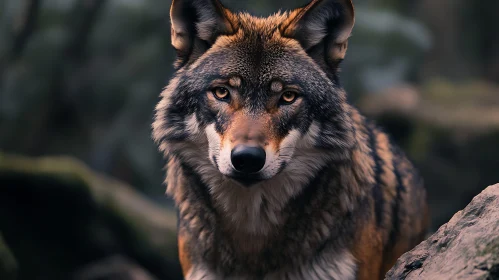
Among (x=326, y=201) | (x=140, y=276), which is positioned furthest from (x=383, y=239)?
(x=140, y=276)

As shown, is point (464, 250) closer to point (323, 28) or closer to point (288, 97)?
point (288, 97)

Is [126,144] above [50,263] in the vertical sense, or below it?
above

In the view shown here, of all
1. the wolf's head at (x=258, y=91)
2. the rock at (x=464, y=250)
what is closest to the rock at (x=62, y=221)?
the wolf's head at (x=258, y=91)

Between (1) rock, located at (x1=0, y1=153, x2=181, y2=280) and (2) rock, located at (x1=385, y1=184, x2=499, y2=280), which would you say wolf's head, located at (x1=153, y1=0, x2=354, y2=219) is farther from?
(1) rock, located at (x1=0, y1=153, x2=181, y2=280)

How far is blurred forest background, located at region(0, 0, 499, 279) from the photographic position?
8.50 metres

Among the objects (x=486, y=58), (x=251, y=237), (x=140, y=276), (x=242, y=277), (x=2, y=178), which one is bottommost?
(x=140, y=276)

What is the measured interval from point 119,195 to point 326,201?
4.75 meters

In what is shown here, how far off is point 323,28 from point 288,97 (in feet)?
2.10

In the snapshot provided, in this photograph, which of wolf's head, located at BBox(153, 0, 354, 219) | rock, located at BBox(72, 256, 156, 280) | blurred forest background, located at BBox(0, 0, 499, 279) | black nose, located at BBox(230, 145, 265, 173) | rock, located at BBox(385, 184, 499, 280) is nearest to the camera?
rock, located at BBox(385, 184, 499, 280)

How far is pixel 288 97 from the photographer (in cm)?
416

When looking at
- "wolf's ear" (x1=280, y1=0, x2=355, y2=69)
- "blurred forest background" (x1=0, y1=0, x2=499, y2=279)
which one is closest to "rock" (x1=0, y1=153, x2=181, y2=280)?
"blurred forest background" (x1=0, y1=0, x2=499, y2=279)

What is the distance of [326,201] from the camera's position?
4.57 m

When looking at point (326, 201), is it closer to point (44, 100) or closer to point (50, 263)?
point (50, 263)

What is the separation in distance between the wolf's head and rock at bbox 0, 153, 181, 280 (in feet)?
11.5
